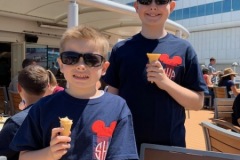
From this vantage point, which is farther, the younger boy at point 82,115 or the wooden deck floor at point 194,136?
the wooden deck floor at point 194,136

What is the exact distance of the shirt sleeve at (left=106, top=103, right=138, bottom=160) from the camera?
1.64m

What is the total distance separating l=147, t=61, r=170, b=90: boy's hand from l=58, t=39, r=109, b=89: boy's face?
302 millimetres

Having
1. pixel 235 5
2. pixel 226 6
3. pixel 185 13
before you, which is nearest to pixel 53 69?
pixel 235 5

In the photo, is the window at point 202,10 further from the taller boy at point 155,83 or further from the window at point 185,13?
the taller boy at point 155,83

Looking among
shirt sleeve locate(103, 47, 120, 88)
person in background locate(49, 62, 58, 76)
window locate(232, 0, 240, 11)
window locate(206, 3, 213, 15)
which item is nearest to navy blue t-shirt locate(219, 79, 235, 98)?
person in background locate(49, 62, 58, 76)

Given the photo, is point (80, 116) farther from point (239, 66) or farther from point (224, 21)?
point (224, 21)

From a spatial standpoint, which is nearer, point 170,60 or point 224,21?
point 170,60

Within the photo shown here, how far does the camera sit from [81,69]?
1.63 m

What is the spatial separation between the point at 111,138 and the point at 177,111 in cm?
57

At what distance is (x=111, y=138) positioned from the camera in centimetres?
165

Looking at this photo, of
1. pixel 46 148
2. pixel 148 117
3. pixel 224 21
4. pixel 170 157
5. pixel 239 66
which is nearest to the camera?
pixel 46 148

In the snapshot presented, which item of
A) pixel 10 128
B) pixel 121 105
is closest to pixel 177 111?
pixel 121 105

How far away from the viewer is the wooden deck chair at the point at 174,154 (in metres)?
1.69

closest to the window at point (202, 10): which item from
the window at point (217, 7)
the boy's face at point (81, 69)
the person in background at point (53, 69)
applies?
the window at point (217, 7)
